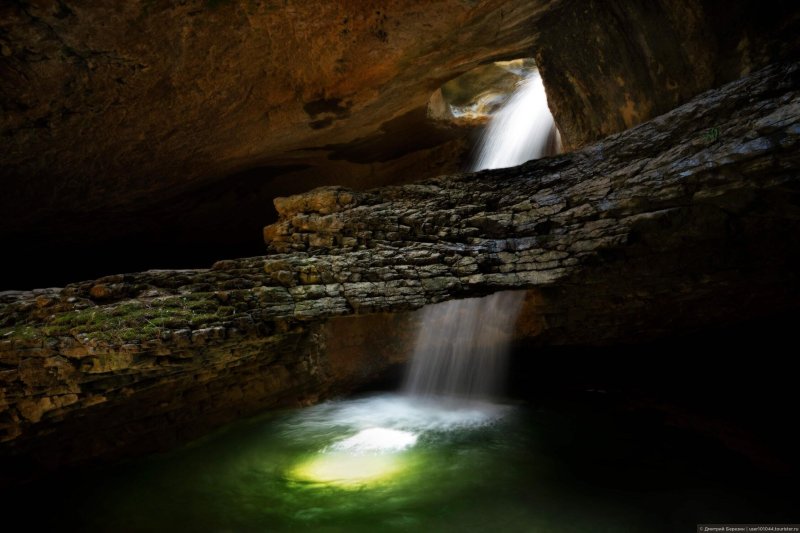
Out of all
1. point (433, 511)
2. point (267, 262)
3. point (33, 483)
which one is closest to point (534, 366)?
point (433, 511)

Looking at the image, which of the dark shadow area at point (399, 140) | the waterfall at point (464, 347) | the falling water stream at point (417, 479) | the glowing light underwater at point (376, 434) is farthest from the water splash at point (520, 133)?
the glowing light underwater at point (376, 434)

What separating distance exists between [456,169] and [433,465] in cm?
1033

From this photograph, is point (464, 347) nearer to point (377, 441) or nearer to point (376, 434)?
point (376, 434)

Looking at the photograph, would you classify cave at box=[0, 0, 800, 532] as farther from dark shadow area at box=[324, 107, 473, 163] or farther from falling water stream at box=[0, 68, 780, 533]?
dark shadow area at box=[324, 107, 473, 163]

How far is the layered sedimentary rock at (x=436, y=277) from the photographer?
539 centimetres

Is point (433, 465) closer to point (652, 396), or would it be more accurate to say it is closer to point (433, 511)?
point (433, 511)

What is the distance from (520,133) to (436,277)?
907 centimetres

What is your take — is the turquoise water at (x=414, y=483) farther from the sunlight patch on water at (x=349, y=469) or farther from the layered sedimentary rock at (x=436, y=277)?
the layered sedimentary rock at (x=436, y=277)

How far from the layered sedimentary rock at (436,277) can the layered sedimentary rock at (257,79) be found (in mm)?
1621

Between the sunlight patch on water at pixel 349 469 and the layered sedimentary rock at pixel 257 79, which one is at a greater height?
the layered sedimentary rock at pixel 257 79

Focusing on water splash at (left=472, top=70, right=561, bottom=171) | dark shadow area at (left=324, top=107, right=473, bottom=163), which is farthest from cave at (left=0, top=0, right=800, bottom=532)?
water splash at (left=472, top=70, right=561, bottom=171)

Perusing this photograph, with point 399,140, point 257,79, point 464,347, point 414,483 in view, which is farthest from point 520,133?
point 414,483

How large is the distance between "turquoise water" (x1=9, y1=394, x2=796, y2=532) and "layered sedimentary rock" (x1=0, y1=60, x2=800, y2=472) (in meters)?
0.96

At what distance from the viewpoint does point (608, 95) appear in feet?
27.0
